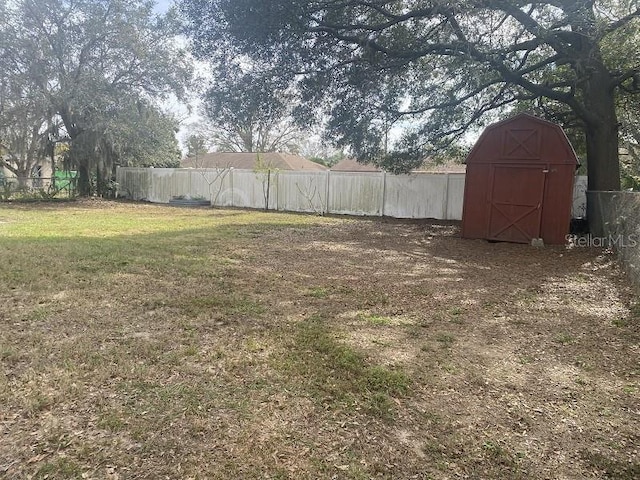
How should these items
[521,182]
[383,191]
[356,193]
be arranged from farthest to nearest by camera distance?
[356,193] < [383,191] < [521,182]

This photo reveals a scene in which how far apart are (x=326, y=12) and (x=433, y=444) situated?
8.51m

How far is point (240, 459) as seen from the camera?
1991 mm

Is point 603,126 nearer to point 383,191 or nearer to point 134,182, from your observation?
point 383,191

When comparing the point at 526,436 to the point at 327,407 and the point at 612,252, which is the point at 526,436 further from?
the point at 612,252

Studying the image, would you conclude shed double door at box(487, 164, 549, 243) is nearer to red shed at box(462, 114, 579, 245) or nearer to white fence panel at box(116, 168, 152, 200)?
red shed at box(462, 114, 579, 245)

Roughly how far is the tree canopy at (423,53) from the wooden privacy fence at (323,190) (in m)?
2.56

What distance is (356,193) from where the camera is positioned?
14.6 meters

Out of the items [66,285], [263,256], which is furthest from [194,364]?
[263,256]

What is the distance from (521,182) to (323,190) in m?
7.35

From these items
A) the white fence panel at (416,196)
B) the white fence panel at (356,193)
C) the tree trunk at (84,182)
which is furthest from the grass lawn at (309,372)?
the tree trunk at (84,182)

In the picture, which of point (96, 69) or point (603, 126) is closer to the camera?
point (603, 126)

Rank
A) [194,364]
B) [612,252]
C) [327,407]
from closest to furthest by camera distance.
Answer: [327,407]
[194,364]
[612,252]

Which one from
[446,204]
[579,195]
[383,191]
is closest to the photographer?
[579,195]

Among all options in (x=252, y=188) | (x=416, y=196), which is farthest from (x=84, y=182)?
(x=416, y=196)
